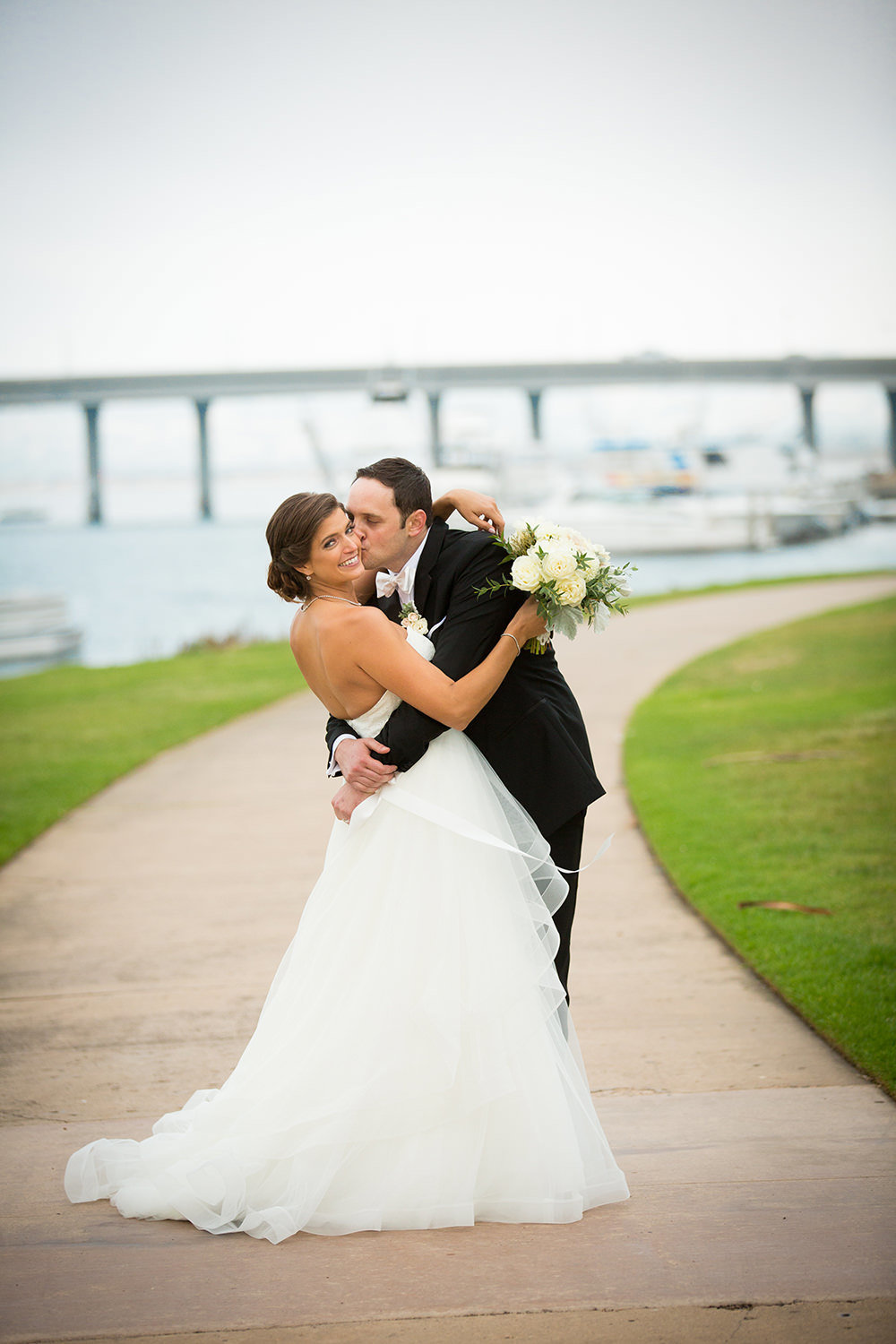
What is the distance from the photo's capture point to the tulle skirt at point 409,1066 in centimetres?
320

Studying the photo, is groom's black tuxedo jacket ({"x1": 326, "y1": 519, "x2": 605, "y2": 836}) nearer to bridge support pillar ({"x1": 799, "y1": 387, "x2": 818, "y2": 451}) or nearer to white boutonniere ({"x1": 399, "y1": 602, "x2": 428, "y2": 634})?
white boutonniere ({"x1": 399, "y1": 602, "x2": 428, "y2": 634})

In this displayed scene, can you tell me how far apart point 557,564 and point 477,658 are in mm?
398

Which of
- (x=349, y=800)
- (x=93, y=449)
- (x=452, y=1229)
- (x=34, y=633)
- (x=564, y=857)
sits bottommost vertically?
(x=34, y=633)

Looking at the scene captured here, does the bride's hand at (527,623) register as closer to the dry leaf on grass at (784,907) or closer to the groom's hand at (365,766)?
the groom's hand at (365,766)

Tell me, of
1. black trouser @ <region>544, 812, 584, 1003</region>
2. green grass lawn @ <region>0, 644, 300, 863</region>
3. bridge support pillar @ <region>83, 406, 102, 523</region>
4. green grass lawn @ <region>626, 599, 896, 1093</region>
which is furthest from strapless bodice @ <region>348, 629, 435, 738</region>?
bridge support pillar @ <region>83, 406, 102, 523</region>

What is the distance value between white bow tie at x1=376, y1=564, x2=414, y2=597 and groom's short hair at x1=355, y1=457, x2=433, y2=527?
19 centimetres

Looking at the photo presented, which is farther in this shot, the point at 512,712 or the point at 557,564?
the point at 512,712

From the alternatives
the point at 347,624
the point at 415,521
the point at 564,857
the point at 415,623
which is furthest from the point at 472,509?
the point at 564,857

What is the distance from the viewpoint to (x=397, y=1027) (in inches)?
129

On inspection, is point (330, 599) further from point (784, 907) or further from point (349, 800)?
point (784, 907)

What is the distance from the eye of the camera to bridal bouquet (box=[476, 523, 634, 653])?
3.27 m

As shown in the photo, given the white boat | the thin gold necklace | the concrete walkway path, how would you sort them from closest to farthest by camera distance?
the concrete walkway path
the thin gold necklace
the white boat

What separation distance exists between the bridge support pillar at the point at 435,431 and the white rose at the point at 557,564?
64.1 m

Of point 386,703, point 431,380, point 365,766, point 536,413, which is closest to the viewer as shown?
point 365,766
